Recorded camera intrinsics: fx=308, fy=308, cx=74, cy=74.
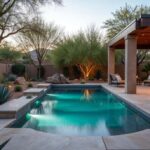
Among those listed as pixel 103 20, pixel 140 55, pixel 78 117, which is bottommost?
pixel 78 117

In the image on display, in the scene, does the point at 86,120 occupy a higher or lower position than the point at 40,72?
lower

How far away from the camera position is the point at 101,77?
2719 cm

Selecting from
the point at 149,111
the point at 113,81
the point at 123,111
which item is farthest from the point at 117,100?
the point at 113,81

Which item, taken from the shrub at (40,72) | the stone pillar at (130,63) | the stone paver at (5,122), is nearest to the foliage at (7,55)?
the shrub at (40,72)

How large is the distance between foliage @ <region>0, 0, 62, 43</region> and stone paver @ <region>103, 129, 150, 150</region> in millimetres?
12414

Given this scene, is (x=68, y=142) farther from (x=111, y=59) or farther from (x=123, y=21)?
(x=123, y=21)

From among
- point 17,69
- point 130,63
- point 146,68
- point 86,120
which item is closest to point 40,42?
point 17,69

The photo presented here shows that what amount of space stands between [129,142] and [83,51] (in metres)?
19.0

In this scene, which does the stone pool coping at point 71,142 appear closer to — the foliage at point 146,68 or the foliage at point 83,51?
the foliage at point 83,51

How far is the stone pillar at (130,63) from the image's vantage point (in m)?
14.1

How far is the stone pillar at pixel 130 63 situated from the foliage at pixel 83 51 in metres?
10.0

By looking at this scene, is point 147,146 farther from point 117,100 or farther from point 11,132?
point 117,100

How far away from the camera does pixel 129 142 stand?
5.47 m

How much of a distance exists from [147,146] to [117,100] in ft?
28.1
